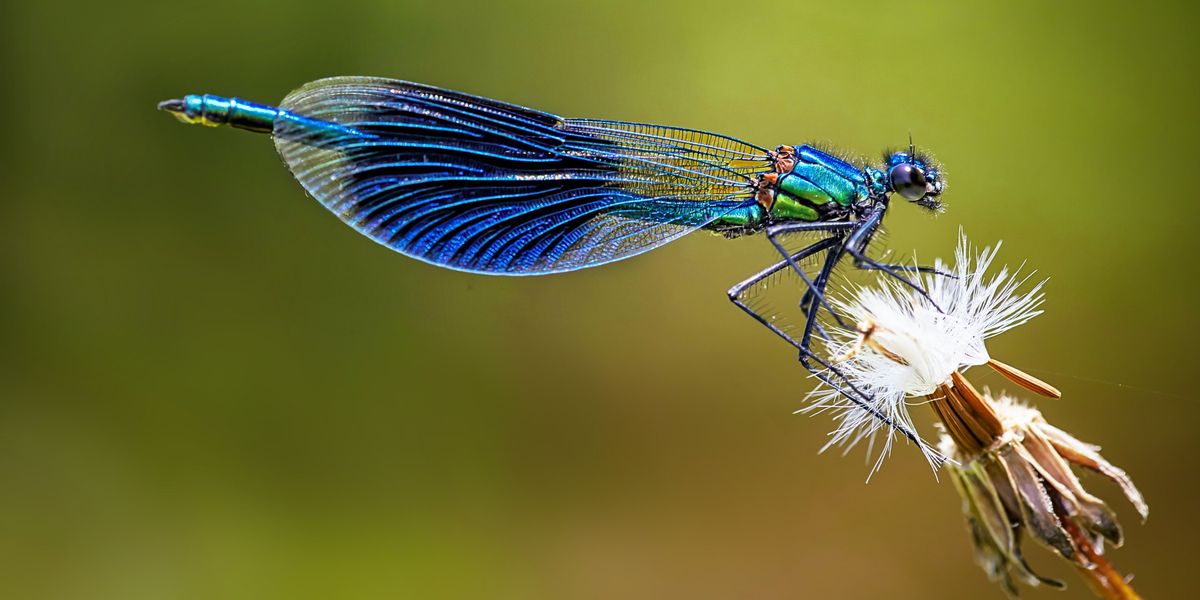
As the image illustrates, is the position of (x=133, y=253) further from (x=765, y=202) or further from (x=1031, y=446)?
(x=1031, y=446)

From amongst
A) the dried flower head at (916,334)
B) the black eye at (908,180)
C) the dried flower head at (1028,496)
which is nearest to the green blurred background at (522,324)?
the black eye at (908,180)

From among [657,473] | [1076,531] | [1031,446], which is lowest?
[1076,531]

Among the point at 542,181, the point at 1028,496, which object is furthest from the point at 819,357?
the point at 542,181

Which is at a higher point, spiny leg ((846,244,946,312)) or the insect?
the insect

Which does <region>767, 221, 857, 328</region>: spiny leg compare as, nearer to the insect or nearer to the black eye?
the insect

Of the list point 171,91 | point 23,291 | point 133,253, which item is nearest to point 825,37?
point 171,91

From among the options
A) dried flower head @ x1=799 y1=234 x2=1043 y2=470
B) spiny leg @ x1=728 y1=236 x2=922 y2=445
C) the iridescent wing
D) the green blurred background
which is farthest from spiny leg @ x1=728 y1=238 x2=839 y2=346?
the green blurred background
